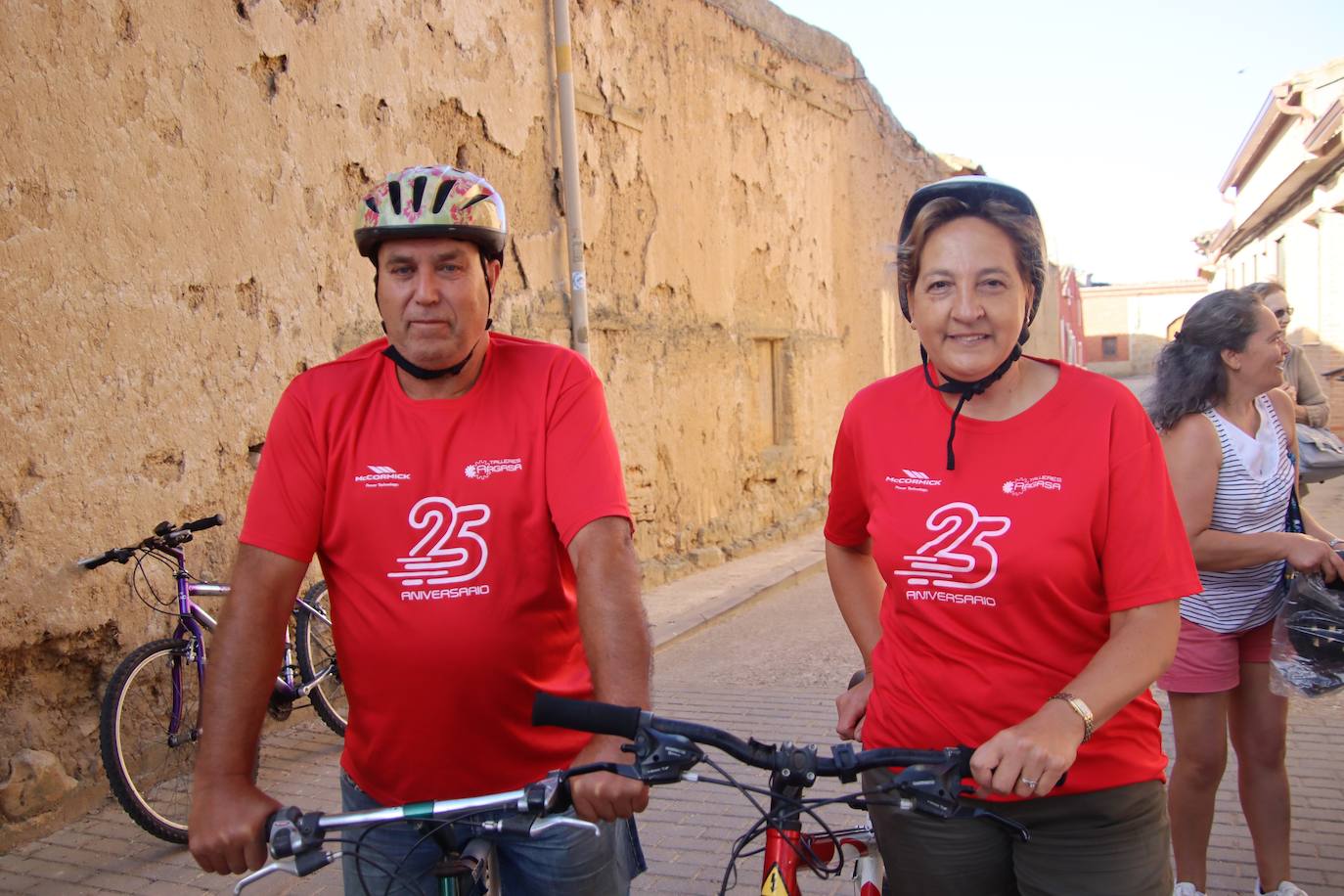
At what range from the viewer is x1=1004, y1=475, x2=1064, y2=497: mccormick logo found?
7.38 feet

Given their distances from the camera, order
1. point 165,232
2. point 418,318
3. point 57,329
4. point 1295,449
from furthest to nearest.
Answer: point 165,232 < point 57,329 < point 1295,449 < point 418,318

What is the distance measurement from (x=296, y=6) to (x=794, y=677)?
4907 millimetres

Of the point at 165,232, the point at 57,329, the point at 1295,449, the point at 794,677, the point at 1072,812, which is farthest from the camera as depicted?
the point at 794,677

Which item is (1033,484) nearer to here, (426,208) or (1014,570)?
(1014,570)

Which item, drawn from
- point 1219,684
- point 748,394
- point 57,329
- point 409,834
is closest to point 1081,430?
point 409,834

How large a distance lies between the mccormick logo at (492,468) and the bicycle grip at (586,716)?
22.5 inches

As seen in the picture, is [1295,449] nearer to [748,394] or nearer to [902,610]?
[902,610]

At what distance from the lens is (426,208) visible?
240 cm

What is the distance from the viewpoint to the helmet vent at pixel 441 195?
241cm

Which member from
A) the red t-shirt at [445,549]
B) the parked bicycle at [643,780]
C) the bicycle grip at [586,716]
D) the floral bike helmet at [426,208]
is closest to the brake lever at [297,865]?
the parked bicycle at [643,780]

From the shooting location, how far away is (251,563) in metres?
2.27

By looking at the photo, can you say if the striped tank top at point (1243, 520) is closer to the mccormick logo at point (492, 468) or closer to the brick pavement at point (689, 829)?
the brick pavement at point (689, 829)

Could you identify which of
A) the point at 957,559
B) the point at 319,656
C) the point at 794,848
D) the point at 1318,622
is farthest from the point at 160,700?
the point at 1318,622

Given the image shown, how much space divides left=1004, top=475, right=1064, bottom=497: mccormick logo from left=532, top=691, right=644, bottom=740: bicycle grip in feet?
2.91
